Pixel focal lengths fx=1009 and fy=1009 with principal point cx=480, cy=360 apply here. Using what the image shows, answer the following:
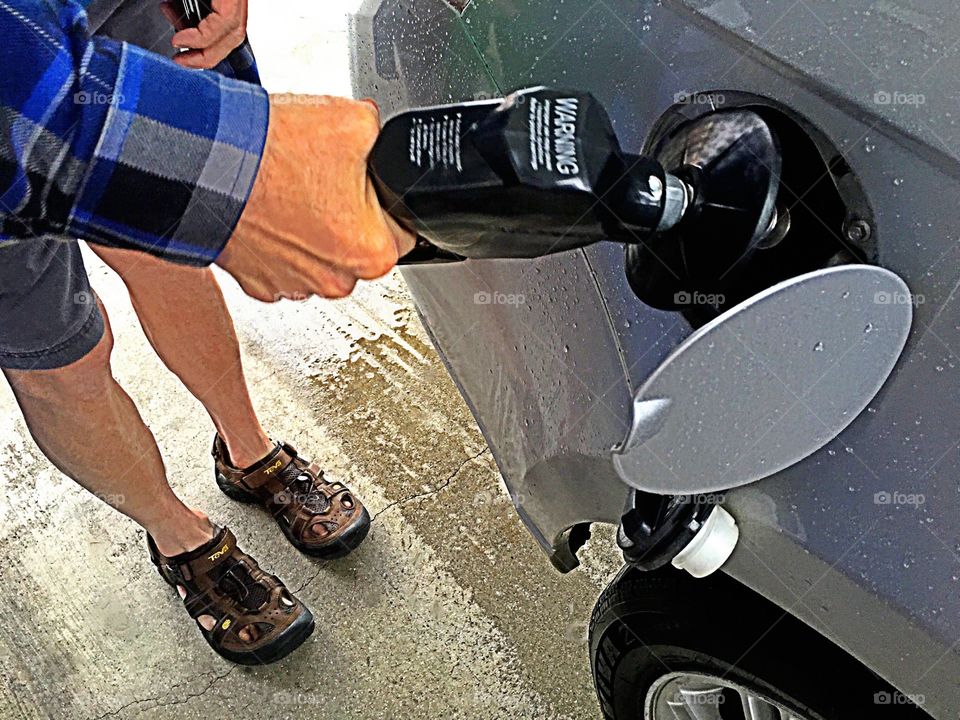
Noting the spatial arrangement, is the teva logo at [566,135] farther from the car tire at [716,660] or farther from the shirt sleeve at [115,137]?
the car tire at [716,660]

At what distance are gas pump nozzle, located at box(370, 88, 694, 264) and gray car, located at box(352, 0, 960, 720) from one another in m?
0.14

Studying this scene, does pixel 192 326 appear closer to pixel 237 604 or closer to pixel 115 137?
pixel 237 604

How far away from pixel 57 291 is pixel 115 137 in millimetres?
696

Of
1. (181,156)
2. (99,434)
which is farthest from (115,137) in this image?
(99,434)

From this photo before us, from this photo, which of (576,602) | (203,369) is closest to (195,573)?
(203,369)

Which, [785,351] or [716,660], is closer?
[785,351]

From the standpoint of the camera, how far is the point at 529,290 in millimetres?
1337

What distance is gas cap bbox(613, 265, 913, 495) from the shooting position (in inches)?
34.9

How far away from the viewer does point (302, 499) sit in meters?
2.22

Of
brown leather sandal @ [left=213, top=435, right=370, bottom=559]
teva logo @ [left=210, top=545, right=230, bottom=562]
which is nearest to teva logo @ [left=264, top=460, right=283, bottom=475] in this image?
brown leather sandal @ [left=213, top=435, right=370, bottom=559]

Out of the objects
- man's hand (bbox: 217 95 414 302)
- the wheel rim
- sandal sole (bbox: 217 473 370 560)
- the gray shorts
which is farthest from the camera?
sandal sole (bbox: 217 473 370 560)

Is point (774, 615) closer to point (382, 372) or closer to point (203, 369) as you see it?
point (203, 369)

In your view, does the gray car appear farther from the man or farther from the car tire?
the man

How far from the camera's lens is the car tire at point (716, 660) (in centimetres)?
114
